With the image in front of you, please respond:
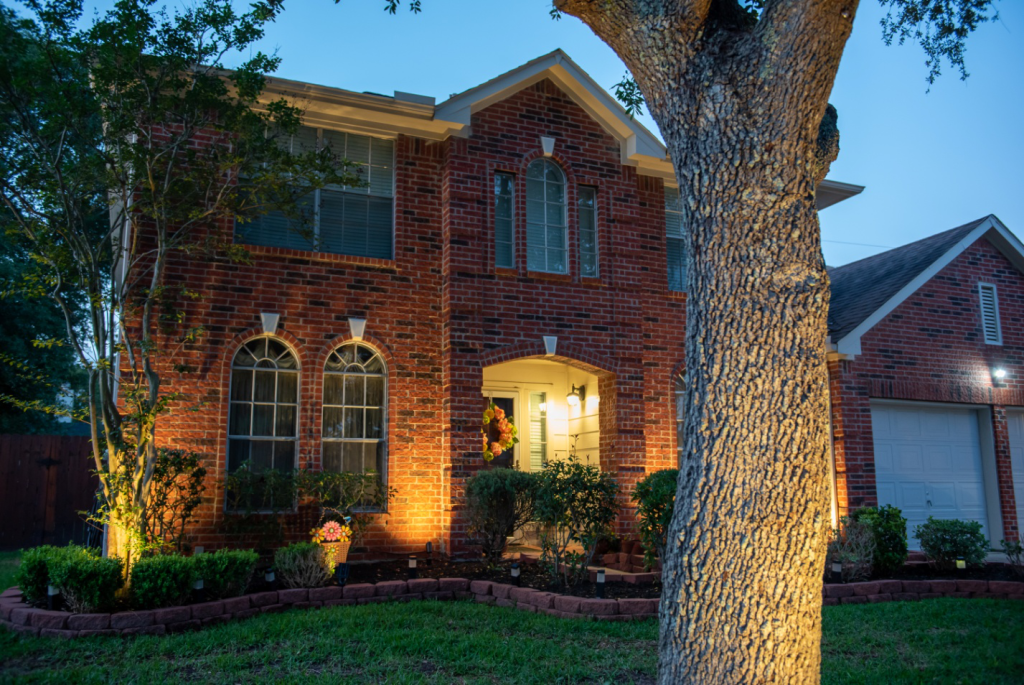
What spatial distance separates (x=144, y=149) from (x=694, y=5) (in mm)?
6201

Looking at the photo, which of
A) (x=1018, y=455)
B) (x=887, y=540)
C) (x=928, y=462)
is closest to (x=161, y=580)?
(x=887, y=540)

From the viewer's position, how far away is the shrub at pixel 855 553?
8984 mm

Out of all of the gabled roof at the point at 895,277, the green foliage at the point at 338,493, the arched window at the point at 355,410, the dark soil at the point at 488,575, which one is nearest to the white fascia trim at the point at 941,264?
the gabled roof at the point at 895,277

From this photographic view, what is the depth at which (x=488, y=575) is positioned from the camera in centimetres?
883

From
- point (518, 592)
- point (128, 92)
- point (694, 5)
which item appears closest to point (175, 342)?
point (128, 92)

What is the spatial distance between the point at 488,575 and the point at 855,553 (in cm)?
421

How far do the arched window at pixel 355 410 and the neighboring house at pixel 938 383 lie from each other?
21.6 ft

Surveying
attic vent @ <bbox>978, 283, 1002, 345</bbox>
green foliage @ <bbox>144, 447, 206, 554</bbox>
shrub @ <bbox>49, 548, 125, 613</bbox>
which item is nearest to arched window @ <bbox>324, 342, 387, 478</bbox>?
green foliage @ <bbox>144, 447, 206, 554</bbox>

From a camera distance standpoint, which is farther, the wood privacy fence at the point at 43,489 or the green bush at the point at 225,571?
the wood privacy fence at the point at 43,489

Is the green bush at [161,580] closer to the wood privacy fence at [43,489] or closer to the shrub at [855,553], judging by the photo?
the shrub at [855,553]

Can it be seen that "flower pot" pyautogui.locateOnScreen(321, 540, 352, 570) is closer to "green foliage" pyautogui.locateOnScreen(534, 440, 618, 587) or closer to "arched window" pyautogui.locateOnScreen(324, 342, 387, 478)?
"arched window" pyautogui.locateOnScreen(324, 342, 387, 478)

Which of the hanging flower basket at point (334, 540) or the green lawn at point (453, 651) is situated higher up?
the hanging flower basket at point (334, 540)

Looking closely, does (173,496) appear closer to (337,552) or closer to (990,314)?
(337,552)

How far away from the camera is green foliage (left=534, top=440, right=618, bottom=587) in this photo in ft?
27.3
